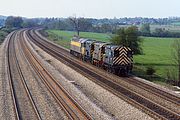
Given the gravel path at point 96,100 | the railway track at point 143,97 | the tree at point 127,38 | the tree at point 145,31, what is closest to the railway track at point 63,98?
the gravel path at point 96,100

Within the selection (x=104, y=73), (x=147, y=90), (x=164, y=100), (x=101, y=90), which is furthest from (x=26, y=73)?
(x=164, y=100)

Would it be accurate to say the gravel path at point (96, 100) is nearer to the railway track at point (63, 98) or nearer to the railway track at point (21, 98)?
the railway track at point (63, 98)

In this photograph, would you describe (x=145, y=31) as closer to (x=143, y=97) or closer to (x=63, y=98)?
(x=143, y=97)

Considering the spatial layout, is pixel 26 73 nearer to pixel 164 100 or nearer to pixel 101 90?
pixel 101 90

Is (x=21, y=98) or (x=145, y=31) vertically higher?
(x=21, y=98)

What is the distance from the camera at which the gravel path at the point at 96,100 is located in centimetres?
2062

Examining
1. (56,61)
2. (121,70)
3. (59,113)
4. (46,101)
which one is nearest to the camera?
(59,113)

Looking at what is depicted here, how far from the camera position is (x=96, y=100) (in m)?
24.5

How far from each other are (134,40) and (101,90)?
30159 mm

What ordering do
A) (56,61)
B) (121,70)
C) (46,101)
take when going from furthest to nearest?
(56,61)
(121,70)
(46,101)

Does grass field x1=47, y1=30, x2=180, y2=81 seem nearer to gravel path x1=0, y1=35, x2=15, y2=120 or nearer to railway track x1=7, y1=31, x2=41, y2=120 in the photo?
railway track x1=7, y1=31, x2=41, y2=120

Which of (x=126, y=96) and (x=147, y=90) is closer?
(x=126, y=96)

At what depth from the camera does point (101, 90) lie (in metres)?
27.4

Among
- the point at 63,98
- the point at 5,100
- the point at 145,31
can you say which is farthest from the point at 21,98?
the point at 145,31
